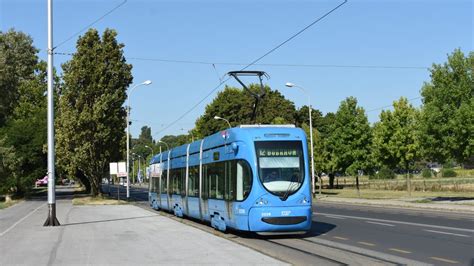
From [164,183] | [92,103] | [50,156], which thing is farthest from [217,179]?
[92,103]

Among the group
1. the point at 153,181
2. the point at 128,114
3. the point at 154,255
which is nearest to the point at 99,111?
the point at 128,114

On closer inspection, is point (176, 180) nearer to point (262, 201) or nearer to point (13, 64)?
point (262, 201)

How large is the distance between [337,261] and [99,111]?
33.7 meters

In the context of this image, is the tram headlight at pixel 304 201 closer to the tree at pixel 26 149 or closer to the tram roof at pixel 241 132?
the tram roof at pixel 241 132

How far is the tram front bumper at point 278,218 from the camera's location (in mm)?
15008

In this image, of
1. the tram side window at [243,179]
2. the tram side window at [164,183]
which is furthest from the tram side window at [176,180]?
the tram side window at [243,179]

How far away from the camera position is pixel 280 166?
15.5 m

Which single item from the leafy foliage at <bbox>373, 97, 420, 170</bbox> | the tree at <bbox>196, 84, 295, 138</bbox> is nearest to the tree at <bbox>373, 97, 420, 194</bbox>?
the leafy foliage at <bbox>373, 97, 420, 170</bbox>

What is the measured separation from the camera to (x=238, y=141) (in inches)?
633

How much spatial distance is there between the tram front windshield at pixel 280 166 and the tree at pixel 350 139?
31.5m

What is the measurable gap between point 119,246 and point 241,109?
68.8 metres

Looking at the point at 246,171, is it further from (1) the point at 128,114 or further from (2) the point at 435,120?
(1) the point at 128,114

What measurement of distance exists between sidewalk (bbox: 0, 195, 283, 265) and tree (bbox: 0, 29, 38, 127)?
46.8 meters

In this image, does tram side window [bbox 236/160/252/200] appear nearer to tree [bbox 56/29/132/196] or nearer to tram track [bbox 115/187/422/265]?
tram track [bbox 115/187/422/265]
